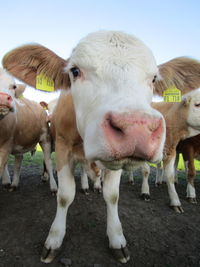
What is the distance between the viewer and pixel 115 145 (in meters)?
1.54

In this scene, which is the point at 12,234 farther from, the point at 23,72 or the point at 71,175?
the point at 23,72

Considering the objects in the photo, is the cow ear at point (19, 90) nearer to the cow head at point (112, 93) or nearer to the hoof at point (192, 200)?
the cow head at point (112, 93)

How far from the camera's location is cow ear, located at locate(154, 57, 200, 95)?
3160 millimetres

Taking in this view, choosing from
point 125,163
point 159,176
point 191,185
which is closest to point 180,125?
point 191,185

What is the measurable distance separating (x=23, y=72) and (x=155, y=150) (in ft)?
7.32

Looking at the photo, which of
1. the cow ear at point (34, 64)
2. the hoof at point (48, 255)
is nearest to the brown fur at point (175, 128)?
the cow ear at point (34, 64)

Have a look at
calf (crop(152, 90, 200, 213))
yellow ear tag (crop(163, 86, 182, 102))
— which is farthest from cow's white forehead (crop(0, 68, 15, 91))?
calf (crop(152, 90, 200, 213))

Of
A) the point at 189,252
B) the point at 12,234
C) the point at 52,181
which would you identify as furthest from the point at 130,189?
the point at 12,234

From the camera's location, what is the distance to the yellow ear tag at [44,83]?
10.2ft

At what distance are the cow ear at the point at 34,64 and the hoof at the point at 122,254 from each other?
2.16 m

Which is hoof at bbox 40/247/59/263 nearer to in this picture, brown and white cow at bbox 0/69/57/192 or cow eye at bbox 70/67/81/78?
brown and white cow at bbox 0/69/57/192

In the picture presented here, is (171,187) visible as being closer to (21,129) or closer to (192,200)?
(192,200)

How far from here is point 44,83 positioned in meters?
3.16

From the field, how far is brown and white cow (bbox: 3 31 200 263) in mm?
235
